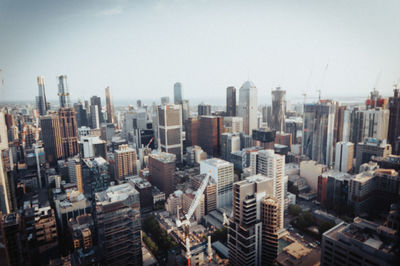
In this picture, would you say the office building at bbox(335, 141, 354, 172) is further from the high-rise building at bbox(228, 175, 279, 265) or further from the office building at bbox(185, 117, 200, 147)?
the office building at bbox(185, 117, 200, 147)

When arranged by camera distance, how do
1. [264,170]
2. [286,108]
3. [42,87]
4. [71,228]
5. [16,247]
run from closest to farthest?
1. [16,247]
2. [42,87]
3. [71,228]
4. [264,170]
5. [286,108]

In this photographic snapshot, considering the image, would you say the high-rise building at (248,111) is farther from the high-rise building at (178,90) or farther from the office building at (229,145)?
the high-rise building at (178,90)

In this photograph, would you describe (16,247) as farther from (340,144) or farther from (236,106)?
(236,106)

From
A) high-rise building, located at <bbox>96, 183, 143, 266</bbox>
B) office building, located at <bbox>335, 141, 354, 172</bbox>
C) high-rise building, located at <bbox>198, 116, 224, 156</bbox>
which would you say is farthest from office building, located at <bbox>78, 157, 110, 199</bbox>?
high-rise building, located at <bbox>198, 116, 224, 156</bbox>

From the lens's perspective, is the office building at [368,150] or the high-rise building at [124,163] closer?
the office building at [368,150]

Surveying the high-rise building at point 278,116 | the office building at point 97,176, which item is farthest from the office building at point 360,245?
the high-rise building at point 278,116

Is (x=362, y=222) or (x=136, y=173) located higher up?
(x=362, y=222)

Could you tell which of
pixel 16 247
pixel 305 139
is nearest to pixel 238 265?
pixel 16 247
